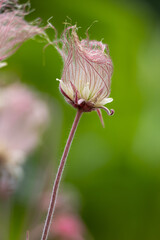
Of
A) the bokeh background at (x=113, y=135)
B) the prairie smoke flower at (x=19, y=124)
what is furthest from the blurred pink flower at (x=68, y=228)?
the bokeh background at (x=113, y=135)

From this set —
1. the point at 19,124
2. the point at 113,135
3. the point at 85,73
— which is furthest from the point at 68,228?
the point at 113,135

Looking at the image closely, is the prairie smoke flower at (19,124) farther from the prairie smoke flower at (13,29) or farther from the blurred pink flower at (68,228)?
the prairie smoke flower at (13,29)

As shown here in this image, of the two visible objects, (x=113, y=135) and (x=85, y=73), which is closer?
(x=85, y=73)

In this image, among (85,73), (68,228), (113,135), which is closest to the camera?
(85,73)

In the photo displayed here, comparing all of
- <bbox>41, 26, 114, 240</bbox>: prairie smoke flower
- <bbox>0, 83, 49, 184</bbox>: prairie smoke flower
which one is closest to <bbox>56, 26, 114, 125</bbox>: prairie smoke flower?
<bbox>41, 26, 114, 240</bbox>: prairie smoke flower

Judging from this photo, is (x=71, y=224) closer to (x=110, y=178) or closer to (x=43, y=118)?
(x=43, y=118)

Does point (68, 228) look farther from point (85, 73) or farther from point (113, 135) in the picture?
point (113, 135)

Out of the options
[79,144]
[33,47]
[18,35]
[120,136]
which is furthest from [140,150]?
[18,35]

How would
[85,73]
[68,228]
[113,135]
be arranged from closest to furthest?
[85,73], [68,228], [113,135]
